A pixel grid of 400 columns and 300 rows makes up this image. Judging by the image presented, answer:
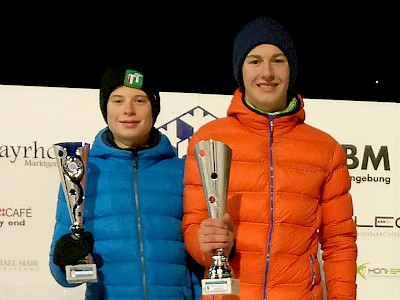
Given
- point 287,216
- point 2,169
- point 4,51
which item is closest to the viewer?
point 287,216

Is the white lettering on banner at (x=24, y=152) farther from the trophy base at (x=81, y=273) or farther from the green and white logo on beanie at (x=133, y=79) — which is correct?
the trophy base at (x=81, y=273)

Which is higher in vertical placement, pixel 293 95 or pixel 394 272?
pixel 293 95

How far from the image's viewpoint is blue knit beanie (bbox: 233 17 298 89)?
2043mm

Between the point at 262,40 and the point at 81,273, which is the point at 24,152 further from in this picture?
the point at 262,40

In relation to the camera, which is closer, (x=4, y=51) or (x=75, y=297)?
(x=75, y=297)

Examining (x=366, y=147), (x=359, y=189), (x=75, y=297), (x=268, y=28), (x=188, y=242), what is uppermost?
(x=268, y=28)

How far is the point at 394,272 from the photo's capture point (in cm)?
281

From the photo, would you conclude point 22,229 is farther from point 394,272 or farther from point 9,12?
point 394,272

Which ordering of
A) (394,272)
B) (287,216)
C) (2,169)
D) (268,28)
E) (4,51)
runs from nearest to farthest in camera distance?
(287,216)
(268,28)
(2,169)
(394,272)
(4,51)

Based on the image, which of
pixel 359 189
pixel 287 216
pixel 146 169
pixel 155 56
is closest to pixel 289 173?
pixel 287 216

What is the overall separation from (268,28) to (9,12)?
168 centimetres

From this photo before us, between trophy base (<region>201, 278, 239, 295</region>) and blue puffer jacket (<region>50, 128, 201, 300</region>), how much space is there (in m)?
0.27

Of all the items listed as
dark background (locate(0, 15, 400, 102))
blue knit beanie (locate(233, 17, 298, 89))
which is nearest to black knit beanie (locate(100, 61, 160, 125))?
blue knit beanie (locate(233, 17, 298, 89))

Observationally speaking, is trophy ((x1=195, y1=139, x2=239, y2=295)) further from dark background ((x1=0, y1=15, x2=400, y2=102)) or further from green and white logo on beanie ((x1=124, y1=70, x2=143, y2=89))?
dark background ((x1=0, y1=15, x2=400, y2=102))
